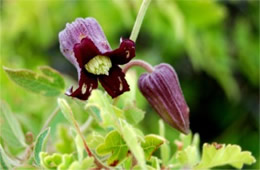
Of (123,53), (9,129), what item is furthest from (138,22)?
(9,129)

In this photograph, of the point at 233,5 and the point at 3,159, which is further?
the point at 233,5

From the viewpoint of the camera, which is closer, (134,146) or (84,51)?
(134,146)

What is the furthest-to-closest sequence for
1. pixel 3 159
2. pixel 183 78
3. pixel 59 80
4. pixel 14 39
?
pixel 183 78 < pixel 14 39 < pixel 59 80 < pixel 3 159

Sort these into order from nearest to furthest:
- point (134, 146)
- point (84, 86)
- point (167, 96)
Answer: point (134, 146)
point (84, 86)
point (167, 96)

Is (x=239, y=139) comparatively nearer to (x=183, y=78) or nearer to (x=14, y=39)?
(x=183, y=78)

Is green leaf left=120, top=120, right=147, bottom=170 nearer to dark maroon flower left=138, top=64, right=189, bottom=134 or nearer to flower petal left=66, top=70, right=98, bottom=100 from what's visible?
flower petal left=66, top=70, right=98, bottom=100

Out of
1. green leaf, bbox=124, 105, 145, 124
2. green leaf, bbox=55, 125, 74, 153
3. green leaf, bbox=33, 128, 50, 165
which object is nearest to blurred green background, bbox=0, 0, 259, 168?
green leaf, bbox=55, 125, 74, 153

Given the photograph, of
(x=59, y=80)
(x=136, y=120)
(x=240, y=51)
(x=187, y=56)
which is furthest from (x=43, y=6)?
(x=136, y=120)

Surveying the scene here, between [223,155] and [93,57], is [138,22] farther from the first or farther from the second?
[223,155]
